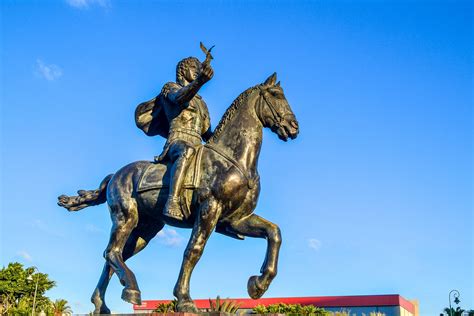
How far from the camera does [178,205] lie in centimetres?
913

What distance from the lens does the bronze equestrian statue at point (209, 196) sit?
912 cm

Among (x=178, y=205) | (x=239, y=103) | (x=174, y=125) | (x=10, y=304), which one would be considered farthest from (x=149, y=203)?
(x=10, y=304)

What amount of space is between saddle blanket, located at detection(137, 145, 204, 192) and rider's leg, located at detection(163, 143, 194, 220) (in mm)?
102

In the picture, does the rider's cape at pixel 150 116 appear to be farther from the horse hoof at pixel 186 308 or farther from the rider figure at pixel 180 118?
the horse hoof at pixel 186 308

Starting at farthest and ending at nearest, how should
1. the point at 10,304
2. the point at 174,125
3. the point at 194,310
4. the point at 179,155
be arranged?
the point at 10,304
the point at 174,125
the point at 179,155
the point at 194,310

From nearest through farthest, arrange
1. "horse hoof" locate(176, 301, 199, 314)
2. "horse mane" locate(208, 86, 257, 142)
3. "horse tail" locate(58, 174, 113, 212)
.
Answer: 1. "horse hoof" locate(176, 301, 199, 314)
2. "horse mane" locate(208, 86, 257, 142)
3. "horse tail" locate(58, 174, 113, 212)

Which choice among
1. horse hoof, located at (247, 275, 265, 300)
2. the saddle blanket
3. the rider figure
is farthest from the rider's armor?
horse hoof, located at (247, 275, 265, 300)

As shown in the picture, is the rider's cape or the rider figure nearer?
the rider figure

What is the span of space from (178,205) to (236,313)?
5.62 ft

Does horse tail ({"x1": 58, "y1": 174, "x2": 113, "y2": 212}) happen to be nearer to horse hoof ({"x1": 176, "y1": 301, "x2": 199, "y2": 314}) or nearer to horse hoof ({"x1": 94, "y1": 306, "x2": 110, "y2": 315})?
horse hoof ({"x1": 94, "y1": 306, "x2": 110, "y2": 315})

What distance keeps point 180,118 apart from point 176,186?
1.44m

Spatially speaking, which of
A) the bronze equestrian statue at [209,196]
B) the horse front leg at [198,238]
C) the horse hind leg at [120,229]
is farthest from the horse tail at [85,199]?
the horse front leg at [198,238]

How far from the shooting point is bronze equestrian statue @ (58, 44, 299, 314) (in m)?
9.12

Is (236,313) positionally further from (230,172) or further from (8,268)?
(8,268)
